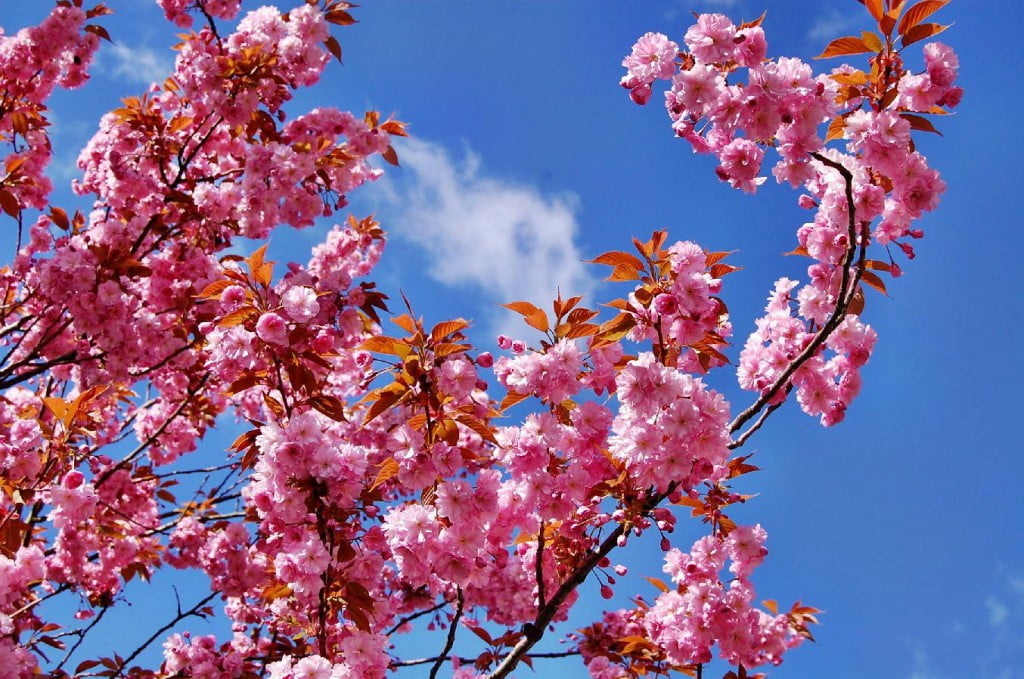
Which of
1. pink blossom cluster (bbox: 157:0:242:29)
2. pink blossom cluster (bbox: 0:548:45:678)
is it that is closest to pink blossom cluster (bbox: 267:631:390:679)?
pink blossom cluster (bbox: 0:548:45:678)

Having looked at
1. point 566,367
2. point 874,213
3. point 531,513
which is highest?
point 874,213

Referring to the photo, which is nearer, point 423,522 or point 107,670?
point 423,522

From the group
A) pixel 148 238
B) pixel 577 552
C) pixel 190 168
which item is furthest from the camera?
pixel 190 168

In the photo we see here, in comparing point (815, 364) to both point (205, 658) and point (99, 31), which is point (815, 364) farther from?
point (99, 31)

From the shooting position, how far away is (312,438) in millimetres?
2576

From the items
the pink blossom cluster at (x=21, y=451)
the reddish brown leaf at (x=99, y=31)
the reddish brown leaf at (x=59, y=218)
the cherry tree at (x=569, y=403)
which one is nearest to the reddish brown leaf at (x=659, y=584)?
the cherry tree at (x=569, y=403)

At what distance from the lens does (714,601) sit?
306 cm

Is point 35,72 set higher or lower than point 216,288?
higher

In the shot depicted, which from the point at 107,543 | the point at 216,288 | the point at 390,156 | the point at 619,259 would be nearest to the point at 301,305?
the point at 216,288

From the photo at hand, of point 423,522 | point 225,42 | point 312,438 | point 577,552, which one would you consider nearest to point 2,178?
point 225,42

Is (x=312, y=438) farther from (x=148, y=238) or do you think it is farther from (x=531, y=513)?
(x=148, y=238)

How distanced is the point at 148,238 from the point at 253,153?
104 cm

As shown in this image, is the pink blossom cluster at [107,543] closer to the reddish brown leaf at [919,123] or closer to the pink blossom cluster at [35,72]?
the pink blossom cluster at [35,72]

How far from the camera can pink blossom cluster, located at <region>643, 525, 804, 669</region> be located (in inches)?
121
